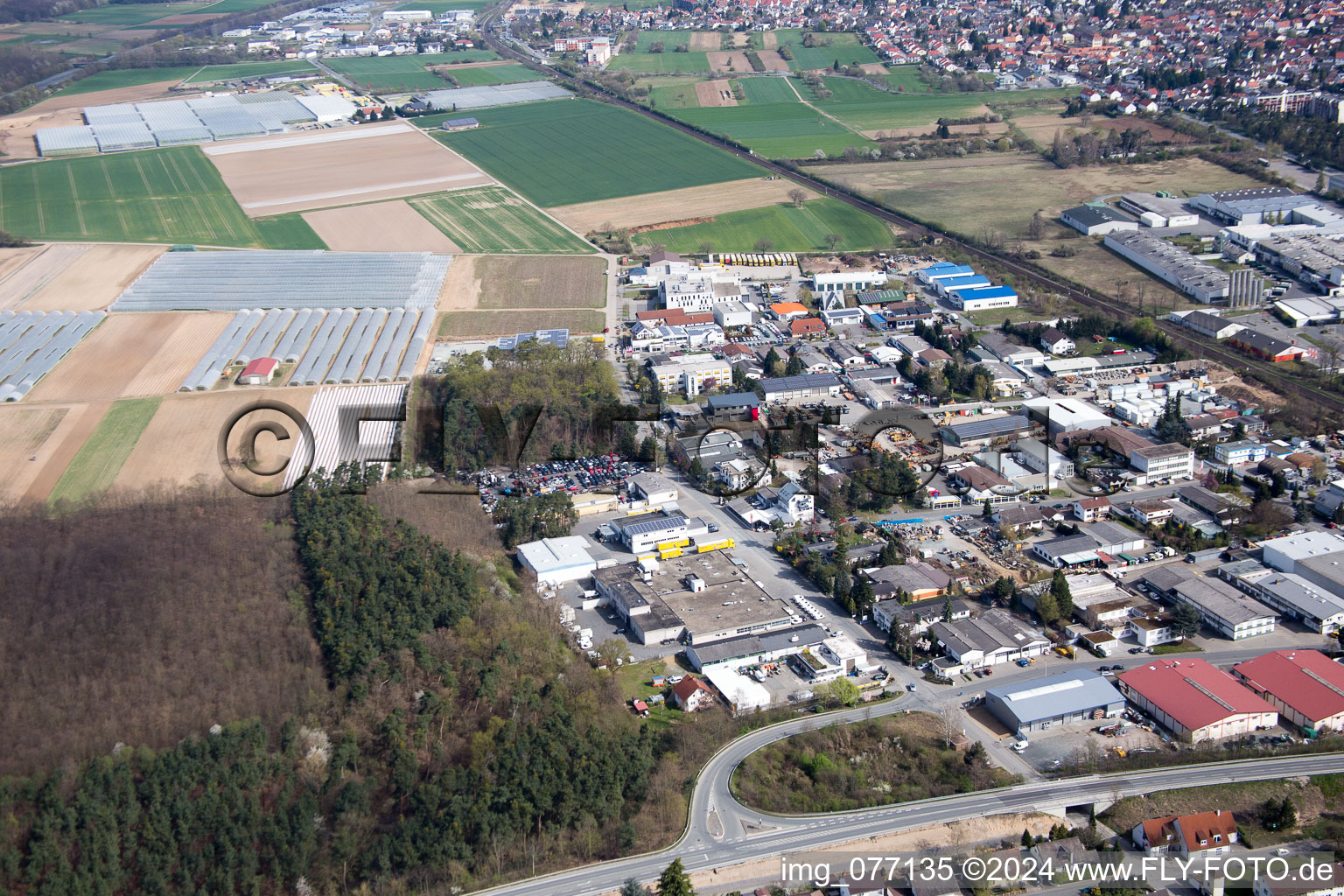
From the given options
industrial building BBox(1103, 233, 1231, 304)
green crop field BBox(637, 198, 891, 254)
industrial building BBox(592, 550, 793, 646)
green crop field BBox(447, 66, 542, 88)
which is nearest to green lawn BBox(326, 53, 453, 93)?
green crop field BBox(447, 66, 542, 88)

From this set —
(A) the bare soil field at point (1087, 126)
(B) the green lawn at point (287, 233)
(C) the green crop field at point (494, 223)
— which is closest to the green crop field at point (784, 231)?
(C) the green crop field at point (494, 223)

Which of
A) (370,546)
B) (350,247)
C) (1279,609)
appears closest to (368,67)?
(350,247)

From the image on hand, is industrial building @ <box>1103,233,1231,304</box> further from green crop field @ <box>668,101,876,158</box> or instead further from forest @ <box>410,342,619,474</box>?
forest @ <box>410,342,619,474</box>

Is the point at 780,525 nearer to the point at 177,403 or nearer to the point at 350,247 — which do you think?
the point at 177,403

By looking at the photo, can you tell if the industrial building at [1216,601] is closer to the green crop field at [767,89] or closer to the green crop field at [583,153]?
the green crop field at [583,153]

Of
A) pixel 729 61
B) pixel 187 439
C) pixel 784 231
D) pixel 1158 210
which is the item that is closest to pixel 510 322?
pixel 187 439
